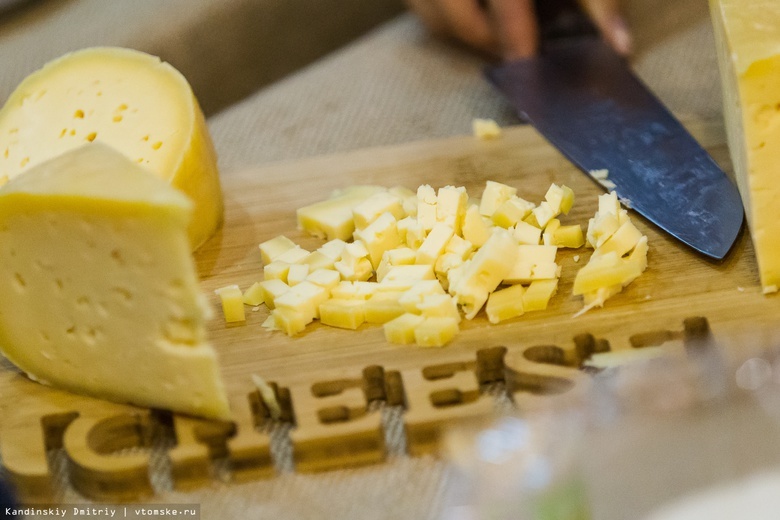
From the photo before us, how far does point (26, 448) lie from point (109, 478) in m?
0.15

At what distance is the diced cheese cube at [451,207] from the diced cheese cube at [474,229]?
0.06ft

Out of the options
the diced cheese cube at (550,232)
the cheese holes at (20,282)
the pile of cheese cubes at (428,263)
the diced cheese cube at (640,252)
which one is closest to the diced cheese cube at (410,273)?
the pile of cheese cubes at (428,263)

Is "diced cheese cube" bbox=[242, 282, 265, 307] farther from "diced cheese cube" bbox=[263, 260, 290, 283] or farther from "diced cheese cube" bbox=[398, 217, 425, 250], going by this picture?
"diced cheese cube" bbox=[398, 217, 425, 250]

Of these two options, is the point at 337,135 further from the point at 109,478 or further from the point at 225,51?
the point at 109,478

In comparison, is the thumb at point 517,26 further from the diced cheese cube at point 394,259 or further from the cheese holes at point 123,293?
the cheese holes at point 123,293

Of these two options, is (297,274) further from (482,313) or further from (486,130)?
(486,130)

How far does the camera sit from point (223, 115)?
2.16 metres

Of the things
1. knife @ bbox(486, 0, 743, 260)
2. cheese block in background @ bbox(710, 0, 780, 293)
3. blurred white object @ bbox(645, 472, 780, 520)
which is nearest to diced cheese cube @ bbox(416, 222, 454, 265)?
knife @ bbox(486, 0, 743, 260)

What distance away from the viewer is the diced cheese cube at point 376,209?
62.0 inches

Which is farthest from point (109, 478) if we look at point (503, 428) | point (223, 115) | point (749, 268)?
point (223, 115)

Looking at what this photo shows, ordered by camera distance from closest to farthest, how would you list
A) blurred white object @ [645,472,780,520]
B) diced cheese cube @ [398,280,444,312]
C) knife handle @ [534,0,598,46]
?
1. blurred white object @ [645,472,780,520]
2. diced cheese cube @ [398,280,444,312]
3. knife handle @ [534,0,598,46]

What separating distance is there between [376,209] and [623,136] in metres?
0.54

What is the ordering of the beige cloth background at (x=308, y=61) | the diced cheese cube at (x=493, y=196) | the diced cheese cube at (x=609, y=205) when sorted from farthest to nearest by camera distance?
the beige cloth background at (x=308, y=61) < the diced cheese cube at (x=493, y=196) < the diced cheese cube at (x=609, y=205)

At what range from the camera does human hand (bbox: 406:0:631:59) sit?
2.15 metres
